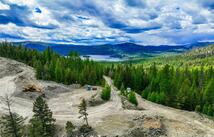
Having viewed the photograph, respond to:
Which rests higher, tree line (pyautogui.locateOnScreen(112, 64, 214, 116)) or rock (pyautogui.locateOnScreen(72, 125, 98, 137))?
tree line (pyautogui.locateOnScreen(112, 64, 214, 116))

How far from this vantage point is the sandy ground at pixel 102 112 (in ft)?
286

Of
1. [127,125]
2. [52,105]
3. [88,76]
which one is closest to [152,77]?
[88,76]

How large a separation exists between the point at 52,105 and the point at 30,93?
15.0 m

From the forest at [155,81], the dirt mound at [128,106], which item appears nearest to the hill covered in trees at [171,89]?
the forest at [155,81]

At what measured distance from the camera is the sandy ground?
87312 millimetres

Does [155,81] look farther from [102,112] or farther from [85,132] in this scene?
[85,132]

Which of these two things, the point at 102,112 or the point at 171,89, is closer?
the point at 102,112

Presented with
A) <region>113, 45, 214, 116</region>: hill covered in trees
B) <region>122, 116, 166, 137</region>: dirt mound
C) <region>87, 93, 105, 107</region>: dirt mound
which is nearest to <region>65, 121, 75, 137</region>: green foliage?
<region>122, 116, 166, 137</region>: dirt mound

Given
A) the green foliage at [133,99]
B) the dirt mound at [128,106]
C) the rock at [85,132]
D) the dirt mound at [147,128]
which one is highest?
the green foliage at [133,99]

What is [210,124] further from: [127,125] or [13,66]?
[13,66]

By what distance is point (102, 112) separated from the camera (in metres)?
100

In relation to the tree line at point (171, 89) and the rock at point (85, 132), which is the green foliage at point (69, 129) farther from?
the tree line at point (171, 89)

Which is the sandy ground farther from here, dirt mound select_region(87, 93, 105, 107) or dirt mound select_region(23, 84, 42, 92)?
dirt mound select_region(87, 93, 105, 107)

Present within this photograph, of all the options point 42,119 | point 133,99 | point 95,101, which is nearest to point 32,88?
point 95,101
